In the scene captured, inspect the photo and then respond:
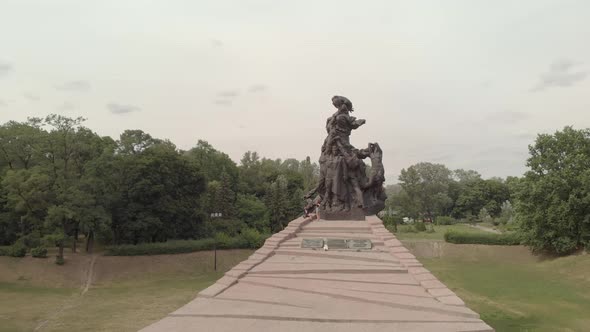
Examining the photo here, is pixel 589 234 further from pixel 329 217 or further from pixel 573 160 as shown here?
pixel 329 217

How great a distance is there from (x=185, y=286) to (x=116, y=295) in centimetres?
491

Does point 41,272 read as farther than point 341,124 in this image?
Yes

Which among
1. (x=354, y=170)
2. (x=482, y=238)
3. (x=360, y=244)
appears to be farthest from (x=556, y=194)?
(x=360, y=244)

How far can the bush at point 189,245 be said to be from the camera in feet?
113

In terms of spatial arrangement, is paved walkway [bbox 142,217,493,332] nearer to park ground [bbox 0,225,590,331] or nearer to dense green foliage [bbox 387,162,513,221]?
park ground [bbox 0,225,590,331]

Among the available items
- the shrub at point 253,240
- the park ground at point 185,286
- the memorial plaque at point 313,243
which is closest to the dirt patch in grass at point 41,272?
the park ground at point 185,286

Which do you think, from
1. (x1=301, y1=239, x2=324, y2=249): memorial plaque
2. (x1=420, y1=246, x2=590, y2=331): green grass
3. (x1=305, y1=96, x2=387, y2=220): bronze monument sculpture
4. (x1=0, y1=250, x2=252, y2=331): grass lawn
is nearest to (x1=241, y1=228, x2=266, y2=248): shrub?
(x1=0, y1=250, x2=252, y2=331): grass lawn

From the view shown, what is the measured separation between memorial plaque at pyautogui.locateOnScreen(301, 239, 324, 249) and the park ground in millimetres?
8706

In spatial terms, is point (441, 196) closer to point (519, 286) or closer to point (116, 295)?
point (519, 286)

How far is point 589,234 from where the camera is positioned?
30.7 m

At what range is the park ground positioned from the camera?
19.3 meters

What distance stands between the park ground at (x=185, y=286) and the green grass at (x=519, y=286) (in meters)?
0.05

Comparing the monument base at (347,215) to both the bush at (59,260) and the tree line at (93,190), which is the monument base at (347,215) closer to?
the tree line at (93,190)

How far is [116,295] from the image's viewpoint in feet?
88.0
